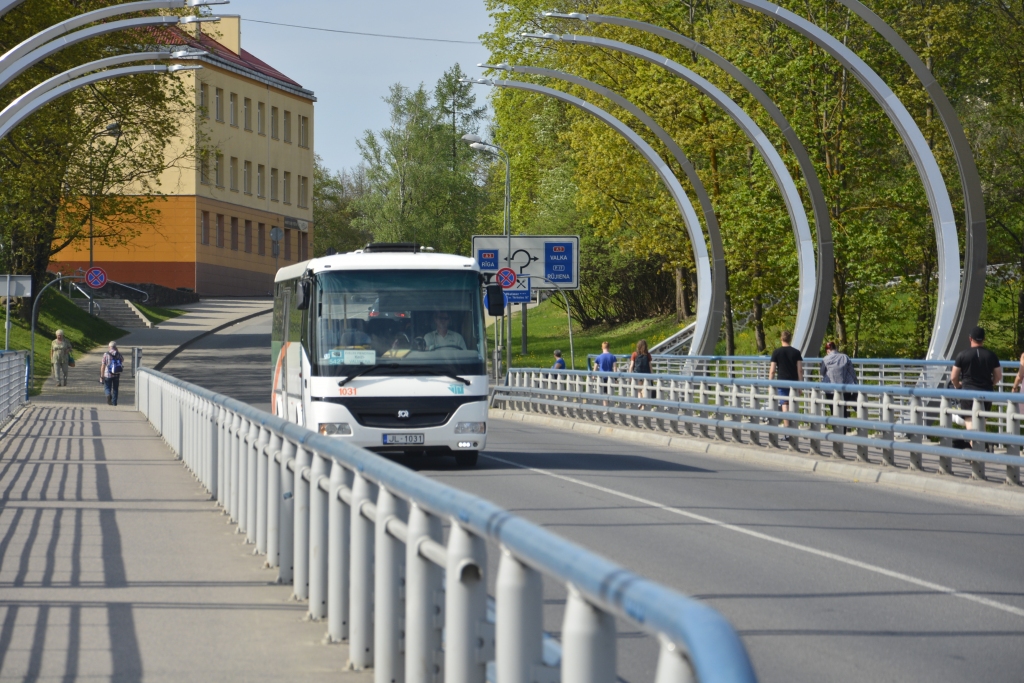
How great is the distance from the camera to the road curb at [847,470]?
15.0 metres

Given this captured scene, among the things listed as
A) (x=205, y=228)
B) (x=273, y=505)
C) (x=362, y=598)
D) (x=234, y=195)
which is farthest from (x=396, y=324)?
(x=234, y=195)

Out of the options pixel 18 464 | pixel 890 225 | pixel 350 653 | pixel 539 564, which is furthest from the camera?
pixel 890 225

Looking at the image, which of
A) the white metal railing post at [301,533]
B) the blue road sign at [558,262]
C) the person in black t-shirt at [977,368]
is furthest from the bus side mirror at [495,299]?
the blue road sign at [558,262]

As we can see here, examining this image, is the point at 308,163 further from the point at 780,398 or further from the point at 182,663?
the point at 182,663

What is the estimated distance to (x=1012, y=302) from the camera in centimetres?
4150

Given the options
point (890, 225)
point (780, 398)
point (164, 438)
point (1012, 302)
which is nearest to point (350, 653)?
point (780, 398)

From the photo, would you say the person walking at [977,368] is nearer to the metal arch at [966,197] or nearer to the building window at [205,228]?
the metal arch at [966,197]

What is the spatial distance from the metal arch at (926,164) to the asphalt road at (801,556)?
15.3 feet

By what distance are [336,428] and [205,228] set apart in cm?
6686

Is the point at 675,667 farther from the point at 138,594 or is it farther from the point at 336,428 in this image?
the point at 336,428

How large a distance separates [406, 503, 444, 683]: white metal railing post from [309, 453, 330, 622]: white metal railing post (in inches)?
88.4

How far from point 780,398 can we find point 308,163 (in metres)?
78.6

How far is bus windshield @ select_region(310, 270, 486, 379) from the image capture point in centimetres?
1814

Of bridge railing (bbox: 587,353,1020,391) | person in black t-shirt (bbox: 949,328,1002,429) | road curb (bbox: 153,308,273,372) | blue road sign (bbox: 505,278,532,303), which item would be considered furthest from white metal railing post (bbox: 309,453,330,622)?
road curb (bbox: 153,308,273,372)
